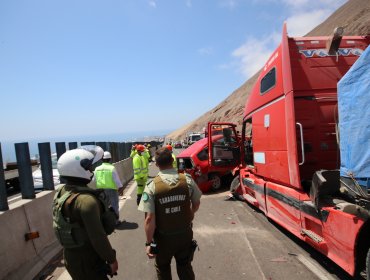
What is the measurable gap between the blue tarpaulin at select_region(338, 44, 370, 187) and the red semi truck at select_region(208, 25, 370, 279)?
2.50ft

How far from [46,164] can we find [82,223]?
4423 millimetres

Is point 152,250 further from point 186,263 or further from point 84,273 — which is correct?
point 84,273

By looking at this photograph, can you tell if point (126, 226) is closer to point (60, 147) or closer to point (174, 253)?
point (60, 147)

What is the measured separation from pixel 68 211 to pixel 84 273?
0.53m

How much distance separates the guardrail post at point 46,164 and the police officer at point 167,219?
13.0 ft

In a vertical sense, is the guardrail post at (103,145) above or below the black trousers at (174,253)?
above

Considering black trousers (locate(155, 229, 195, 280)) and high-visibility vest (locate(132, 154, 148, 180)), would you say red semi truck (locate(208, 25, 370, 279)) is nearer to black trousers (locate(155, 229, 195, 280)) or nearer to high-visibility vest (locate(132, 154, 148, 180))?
black trousers (locate(155, 229, 195, 280))

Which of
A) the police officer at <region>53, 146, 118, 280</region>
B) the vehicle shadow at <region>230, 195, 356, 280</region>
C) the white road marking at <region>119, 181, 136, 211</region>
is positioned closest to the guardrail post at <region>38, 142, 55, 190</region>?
the white road marking at <region>119, 181, 136, 211</region>

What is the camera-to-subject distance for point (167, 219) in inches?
132

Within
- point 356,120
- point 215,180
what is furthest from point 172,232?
point 215,180

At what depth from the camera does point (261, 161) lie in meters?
7.40

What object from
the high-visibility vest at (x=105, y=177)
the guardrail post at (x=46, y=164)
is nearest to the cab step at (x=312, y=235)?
the high-visibility vest at (x=105, y=177)

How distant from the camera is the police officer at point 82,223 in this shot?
2689 millimetres

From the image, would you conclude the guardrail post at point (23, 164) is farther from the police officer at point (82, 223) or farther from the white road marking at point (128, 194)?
the white road marking at point (128, 194)
